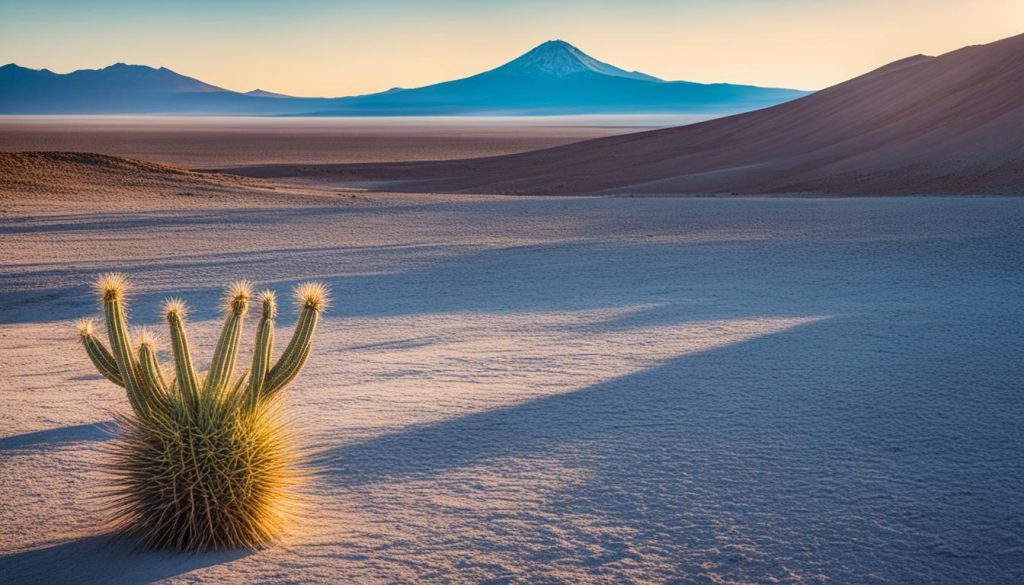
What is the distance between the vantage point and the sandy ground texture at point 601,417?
4852mm

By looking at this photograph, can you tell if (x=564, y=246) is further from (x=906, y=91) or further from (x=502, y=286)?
(x=906, y=91)

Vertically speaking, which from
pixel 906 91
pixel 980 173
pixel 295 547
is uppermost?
pixel 906 91

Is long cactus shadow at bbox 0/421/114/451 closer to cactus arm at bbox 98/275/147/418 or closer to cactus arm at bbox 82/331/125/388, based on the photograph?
cactus arm at bbox 82/331/125/388

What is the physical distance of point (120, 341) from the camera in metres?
4.67

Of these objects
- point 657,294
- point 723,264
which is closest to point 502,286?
point 657,294

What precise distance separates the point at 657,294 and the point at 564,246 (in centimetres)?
509

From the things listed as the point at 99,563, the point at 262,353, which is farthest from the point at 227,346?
the point at 99,563

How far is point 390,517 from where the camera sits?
5.32m

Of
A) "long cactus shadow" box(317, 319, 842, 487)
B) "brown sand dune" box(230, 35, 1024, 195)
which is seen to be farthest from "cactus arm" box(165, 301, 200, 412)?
"brown sand dune" box(230, 35, 1024, 195)

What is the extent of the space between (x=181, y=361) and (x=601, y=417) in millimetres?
3299

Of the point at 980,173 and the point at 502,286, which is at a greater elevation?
the point at 980,173

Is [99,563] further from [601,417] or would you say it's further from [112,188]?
[112,188]

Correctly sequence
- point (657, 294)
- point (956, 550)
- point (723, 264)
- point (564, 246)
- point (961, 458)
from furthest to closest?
point (564, 246)
point (723, 264)
point (657, 294)
point (961, 458)
point (956, 550)

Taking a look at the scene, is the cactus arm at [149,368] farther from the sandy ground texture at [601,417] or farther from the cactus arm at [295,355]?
the sandy ground texture at [601,417]
